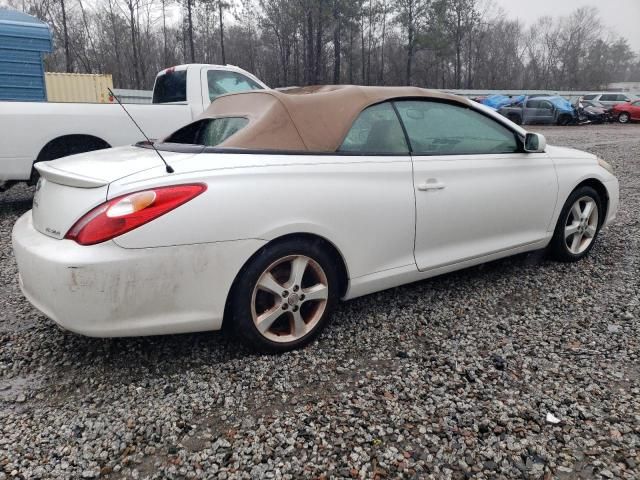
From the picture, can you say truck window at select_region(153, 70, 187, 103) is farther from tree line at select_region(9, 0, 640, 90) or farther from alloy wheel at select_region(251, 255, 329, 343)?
tree line at select_region(9, 0, 640, 90)

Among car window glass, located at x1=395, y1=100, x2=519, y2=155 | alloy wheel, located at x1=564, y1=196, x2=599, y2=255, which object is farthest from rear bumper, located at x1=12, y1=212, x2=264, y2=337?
alloy wheel, located at x1=564, y1=196, x2=599, y2=255

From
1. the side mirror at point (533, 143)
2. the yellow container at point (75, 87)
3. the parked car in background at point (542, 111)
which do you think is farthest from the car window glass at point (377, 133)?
the parked car in background at point (542, 111)

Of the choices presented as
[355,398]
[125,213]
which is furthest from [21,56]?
[355,398]

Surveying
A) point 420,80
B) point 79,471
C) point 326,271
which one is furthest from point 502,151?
point 420,80

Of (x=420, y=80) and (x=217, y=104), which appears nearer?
(x=217, y=104)

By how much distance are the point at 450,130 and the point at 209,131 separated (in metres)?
1.64

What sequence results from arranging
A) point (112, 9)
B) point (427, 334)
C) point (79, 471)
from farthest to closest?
point (112, 9) < point (427, 334) < point (79, 471)

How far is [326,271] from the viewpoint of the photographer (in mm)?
2779

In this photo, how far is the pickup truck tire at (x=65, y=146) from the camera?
5918 mm

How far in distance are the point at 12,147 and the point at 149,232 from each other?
444 centimetres

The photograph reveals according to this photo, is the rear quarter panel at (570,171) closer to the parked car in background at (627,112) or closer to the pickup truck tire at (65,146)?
the pickup truck tire at (65,146)

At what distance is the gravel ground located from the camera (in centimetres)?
196

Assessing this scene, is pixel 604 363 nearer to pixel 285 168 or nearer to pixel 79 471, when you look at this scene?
pixel 285 168

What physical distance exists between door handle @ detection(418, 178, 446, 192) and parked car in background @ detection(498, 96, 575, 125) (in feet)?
79.4
